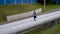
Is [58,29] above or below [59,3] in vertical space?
above

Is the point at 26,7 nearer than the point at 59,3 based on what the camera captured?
Yes

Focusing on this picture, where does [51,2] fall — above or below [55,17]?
below

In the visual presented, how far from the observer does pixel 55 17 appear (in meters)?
19.0

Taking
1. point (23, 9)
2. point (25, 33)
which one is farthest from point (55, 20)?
point (23, 9)

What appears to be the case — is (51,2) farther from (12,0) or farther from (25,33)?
(25,33)

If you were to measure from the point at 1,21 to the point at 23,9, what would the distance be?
650 cm

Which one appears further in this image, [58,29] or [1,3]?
[1,3]

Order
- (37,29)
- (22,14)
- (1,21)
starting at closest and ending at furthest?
(37,29) → (1,21) → (22,14)

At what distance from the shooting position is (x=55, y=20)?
63.9 feet

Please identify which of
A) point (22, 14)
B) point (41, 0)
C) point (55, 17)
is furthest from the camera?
point (41, 0)

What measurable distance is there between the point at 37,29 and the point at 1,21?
5322mm

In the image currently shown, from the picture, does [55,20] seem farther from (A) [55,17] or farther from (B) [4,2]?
(B) [4,2]

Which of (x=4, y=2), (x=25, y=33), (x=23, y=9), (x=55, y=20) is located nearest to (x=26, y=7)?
(x=23, y=9)

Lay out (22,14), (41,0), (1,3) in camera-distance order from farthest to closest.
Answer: (41,0) < (1,3) < (22,14)
